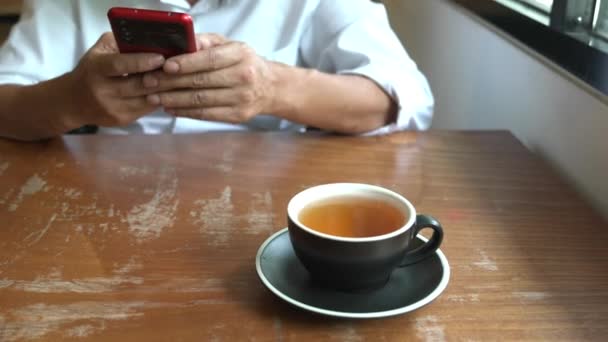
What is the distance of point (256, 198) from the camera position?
0.72 m

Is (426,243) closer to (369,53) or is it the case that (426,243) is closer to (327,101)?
(327,101)

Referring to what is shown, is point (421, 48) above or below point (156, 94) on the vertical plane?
below

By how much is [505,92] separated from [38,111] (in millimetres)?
725

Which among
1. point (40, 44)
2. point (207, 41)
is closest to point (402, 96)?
point (207, 41)

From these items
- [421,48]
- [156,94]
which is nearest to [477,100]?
[421,48]

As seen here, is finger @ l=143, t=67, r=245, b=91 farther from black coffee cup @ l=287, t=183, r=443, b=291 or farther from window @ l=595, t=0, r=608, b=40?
window @ l=595, t=0, r=608, b=40

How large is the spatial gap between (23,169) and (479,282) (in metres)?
0.57

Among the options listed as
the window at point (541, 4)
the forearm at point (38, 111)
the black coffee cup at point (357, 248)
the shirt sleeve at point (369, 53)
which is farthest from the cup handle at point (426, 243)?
the window at point (541, 4)

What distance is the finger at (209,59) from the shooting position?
0.74 metres

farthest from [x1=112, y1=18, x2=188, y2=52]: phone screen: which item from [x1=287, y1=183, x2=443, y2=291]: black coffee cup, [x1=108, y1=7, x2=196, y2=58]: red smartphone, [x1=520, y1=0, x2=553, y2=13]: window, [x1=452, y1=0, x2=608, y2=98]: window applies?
[x1=520, y1=0, x2=553, y2=13]: window

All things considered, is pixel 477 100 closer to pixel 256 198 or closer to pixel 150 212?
pixel 256 198

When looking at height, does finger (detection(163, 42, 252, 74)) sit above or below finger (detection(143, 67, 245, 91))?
above

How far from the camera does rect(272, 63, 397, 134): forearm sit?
0.89 meters

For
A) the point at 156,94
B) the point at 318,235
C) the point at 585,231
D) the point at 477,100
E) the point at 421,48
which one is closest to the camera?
the point at 318,235
